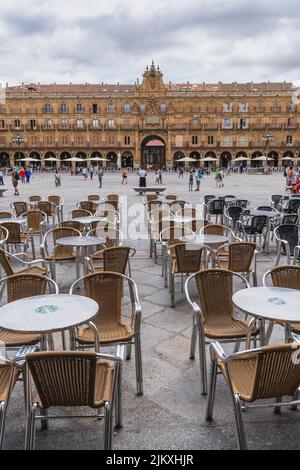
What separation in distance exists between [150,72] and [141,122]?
7820 mm

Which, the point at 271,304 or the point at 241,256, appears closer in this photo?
the point at 271,304

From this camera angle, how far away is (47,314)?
3.06m

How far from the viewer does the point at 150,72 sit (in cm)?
6059

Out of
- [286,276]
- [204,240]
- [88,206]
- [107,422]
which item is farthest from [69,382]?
[88,206]

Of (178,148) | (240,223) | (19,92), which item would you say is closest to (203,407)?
(240,223)

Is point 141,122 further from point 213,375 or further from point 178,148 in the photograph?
point 213,375

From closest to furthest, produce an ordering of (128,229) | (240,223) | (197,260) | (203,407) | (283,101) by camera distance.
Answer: (203,407) < (197,260) < (240,223) < (128,229) < (283,101)

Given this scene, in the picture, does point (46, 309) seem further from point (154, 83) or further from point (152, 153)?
point (154, 83)

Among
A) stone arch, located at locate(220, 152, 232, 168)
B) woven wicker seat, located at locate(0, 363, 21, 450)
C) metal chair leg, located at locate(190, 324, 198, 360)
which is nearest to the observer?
woven wicker seat, located at locate(0, 363, 21, 450)

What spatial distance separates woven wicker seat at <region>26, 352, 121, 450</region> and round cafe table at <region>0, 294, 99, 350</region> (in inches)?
19.9

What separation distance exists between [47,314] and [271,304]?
5.92ft

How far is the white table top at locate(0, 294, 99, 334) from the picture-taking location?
2842 millimetres

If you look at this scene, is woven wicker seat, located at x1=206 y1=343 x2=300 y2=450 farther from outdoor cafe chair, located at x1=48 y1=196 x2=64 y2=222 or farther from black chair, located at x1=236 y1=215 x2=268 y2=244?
outdoor cafe chair, located at x1=48 y1=196 x2=64 y2=222

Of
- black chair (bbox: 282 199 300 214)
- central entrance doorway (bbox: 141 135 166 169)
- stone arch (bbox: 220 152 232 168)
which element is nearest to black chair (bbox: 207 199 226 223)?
black chair (bbox: 282 199 300 214)
